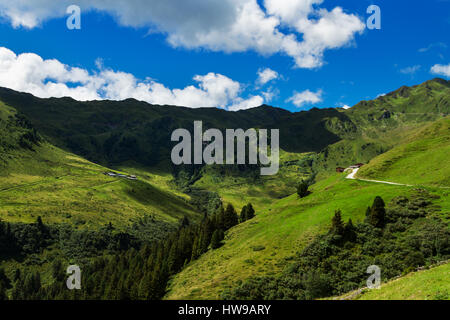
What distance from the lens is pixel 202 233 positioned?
107 m

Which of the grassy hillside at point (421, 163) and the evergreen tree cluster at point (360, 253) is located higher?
the grassy hillside at point (421, 163)

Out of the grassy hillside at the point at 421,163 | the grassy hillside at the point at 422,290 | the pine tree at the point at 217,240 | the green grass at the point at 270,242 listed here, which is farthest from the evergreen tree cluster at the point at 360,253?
the pine tree at the point at 217,240

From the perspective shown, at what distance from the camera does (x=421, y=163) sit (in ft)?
334

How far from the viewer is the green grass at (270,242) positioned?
57.2 m

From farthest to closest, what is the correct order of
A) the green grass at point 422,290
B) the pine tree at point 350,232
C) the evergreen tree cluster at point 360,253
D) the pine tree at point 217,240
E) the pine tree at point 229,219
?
the pine tree at point 229,219
the pine tree at point 217,240
the pine tree at point 350,232
the evergreen tree cluster at point 360,253
the green grass at point 422,290

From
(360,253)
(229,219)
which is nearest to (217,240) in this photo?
A: (229,219)

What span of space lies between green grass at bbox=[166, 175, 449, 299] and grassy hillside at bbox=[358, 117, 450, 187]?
13.3 metres

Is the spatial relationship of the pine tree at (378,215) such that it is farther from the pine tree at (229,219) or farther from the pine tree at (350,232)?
the pine tree at (229,219)

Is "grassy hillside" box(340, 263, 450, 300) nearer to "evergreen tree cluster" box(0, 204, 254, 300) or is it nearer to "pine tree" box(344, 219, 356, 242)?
"pine tree" box(344, 219, 356, 242)

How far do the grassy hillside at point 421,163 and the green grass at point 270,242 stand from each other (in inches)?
523

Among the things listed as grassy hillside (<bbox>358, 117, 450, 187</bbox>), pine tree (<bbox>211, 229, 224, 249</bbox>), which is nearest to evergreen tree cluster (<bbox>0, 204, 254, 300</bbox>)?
pine tree (<bbox>211, 229, 224, 249</bbox>)

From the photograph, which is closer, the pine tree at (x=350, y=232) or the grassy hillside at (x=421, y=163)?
the pine tree at (x=350, y=232)
